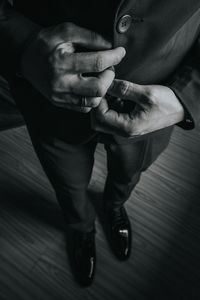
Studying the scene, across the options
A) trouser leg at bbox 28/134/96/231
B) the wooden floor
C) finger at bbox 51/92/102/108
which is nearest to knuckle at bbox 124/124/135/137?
finger at bbox 51/92/102/108

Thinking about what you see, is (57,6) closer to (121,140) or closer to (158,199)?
(121,140)

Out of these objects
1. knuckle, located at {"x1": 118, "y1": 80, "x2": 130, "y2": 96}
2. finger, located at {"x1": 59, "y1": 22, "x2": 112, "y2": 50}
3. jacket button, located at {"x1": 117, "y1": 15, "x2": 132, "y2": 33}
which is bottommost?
knuckle, located at {"x1": 118, "y1": 80, "x2": 130, "y2": 96}

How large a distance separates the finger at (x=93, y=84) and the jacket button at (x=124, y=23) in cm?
9

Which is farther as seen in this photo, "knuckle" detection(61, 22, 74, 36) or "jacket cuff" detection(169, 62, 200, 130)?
"jacket cuff" detection(169, 62, 200, 130)

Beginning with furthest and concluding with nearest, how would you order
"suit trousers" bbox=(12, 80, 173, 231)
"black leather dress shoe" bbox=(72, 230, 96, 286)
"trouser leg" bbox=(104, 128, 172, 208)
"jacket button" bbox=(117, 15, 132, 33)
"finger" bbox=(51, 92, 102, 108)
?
"black leather dress shoe" bbox=(72, 230, 96, 286) < "trouser leg" bbox=(104, 128, 172, 208) < "suit trousers" bbox=(12, 80, 173, 231) < "finger" bbox=(51, 92, 102, 108) < "jacket button" bbox=(117, 15, 132, 33)

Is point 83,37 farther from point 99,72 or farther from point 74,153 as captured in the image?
point 74,153

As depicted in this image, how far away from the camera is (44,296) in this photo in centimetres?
126

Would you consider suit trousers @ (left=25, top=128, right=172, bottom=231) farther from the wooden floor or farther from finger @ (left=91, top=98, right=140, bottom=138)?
the wooden floor

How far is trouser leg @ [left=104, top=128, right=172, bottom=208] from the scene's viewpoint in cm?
96

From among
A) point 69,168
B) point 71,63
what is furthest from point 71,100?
point 69,168

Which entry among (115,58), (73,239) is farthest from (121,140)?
(73,239)

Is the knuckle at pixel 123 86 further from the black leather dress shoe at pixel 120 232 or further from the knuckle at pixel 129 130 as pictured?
the black leather dress shoe at pixel 120 232

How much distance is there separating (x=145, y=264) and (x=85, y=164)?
0.62 m

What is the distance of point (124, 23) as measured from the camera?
0.57 meters
